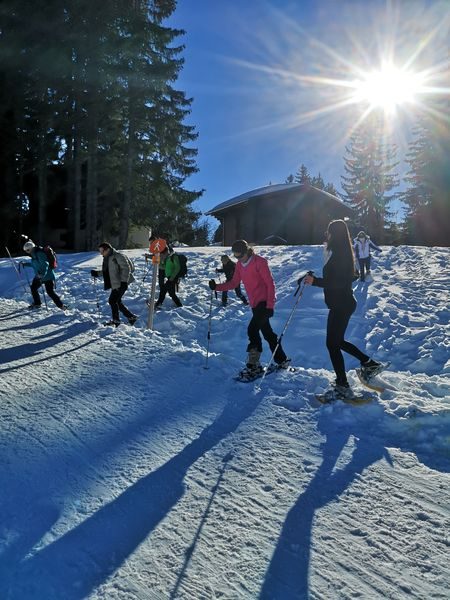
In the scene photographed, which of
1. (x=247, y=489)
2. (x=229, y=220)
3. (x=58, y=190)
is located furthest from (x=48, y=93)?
(x=247, y=489)

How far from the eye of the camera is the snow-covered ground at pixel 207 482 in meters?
2.25

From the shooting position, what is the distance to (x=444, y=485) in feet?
10.1

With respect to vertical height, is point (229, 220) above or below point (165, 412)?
above

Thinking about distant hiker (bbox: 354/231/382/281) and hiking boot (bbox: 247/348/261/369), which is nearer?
hiking boot (bbox: 247/348/261/369)

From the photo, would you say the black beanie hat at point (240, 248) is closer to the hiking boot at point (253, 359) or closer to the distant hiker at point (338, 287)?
the distant hiker at point (338, 287)

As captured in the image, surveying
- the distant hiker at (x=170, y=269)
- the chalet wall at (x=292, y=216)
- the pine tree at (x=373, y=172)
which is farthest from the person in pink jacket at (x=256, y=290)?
the pine tree at (x=373, y=172)

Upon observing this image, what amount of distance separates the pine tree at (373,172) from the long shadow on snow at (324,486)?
4543 centimetres

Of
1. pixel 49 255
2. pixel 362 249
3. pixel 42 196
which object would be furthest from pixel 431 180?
pixel 49 255

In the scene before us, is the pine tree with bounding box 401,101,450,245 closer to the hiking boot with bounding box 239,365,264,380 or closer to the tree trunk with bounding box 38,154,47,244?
the tree trunk with bounding box 38,154,47,244

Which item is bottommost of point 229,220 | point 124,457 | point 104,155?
point 124,457

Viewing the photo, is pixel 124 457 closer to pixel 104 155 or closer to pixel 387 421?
pixel 387 421

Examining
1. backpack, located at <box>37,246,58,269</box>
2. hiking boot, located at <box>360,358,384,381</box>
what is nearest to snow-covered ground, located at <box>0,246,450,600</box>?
hiking boot, located at <box>360,358,384,381</box>

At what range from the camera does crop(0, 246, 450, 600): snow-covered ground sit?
88.4 inches

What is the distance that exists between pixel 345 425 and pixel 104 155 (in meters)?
23.7
